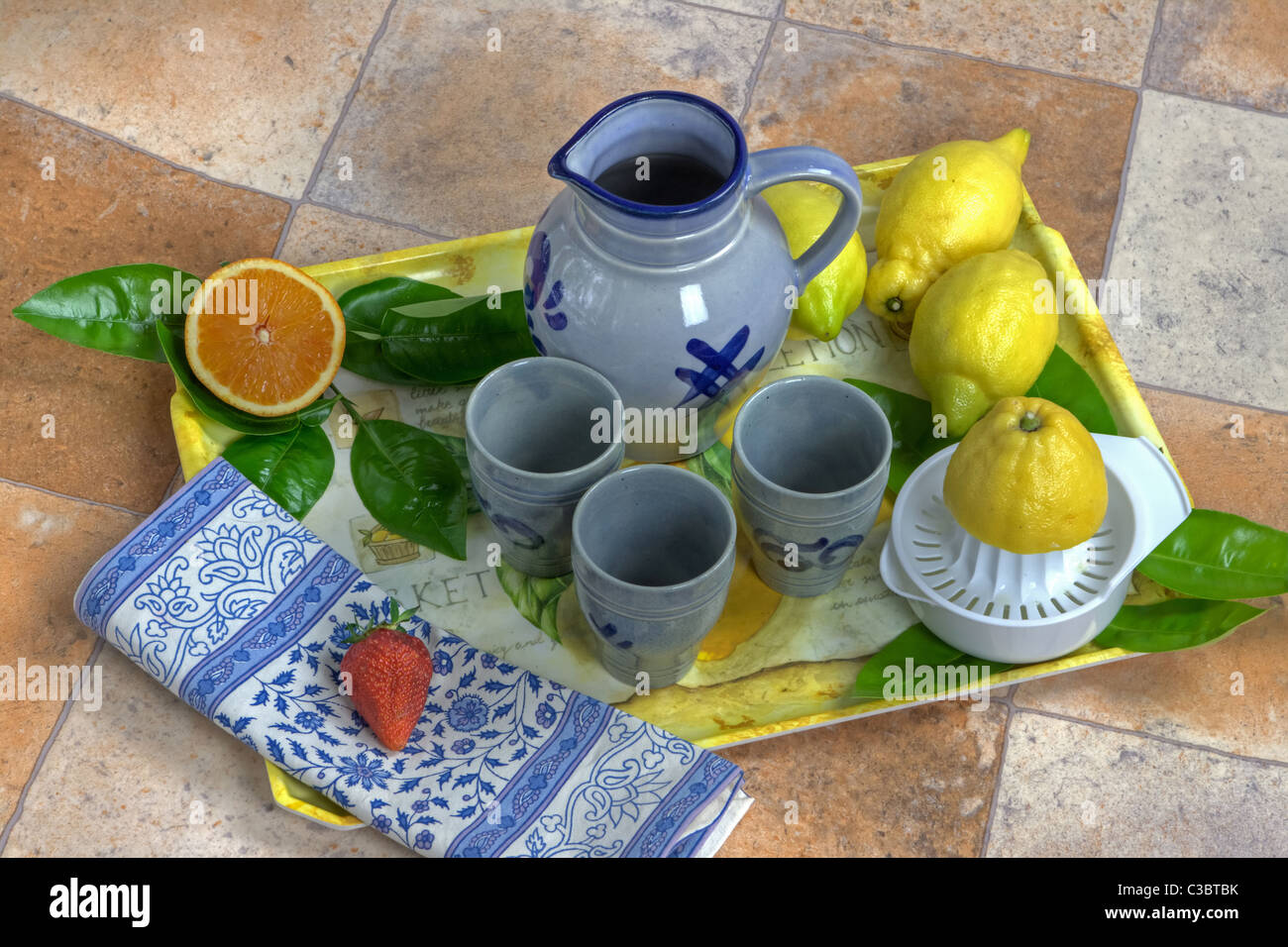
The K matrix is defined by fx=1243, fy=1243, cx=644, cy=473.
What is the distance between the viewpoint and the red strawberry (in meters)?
0.66

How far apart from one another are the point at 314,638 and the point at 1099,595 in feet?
1.43

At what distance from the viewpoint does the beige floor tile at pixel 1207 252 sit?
0.93m

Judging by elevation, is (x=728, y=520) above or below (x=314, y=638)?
above

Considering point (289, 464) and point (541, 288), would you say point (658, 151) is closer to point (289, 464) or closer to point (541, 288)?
point (541, 288)

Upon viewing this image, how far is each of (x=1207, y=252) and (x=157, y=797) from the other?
0.87 metres

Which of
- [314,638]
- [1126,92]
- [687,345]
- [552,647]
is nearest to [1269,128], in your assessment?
[1126,92]

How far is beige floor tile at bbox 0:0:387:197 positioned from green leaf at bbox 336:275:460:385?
24cm

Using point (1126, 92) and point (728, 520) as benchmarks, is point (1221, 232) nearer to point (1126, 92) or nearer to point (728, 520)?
point (1126, 92)

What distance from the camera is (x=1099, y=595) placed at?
69cm

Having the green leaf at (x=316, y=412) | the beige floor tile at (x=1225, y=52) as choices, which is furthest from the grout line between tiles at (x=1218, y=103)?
the green leaf at (x=316, y=412)

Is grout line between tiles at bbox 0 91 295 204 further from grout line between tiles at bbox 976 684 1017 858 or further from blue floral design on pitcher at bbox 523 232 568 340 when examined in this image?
grout line between tiles at bbox 976 684 1017 858

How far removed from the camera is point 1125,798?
719 millimetres

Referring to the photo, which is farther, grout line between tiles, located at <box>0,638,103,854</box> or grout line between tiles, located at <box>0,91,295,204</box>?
grout line between tiles, located at <box>0,91,295,204</box>

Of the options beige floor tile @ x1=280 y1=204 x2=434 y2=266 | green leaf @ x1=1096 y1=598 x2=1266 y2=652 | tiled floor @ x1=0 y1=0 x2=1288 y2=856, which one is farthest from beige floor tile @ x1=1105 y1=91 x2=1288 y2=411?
beige floor tile @ x1=280 y1=204 x2=434 y2=266
